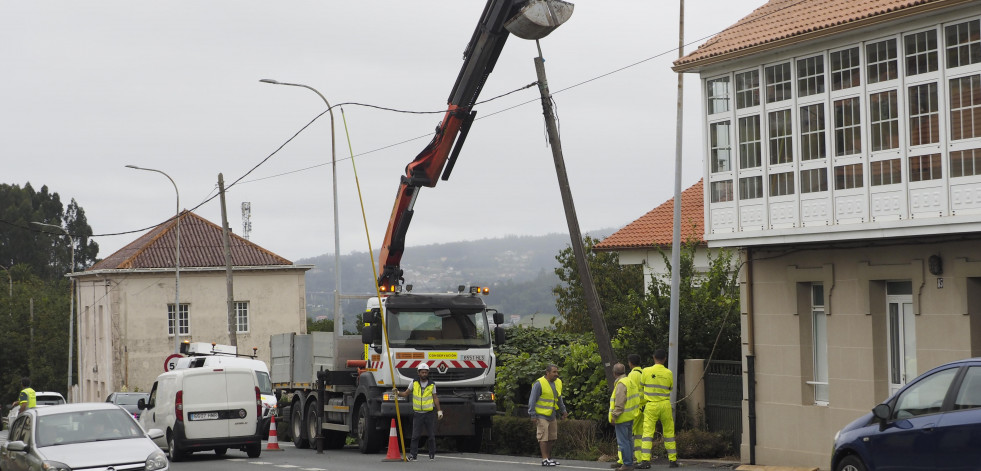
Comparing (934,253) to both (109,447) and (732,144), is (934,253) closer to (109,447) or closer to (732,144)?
(732,144)

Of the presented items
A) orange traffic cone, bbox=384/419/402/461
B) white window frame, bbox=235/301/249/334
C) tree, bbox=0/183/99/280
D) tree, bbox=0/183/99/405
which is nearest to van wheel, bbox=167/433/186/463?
orange traffic cone, bbox=384/419/402/461

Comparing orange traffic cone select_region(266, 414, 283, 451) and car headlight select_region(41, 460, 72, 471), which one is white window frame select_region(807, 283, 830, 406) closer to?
car headlight select_region(41, 460, 72, 471)

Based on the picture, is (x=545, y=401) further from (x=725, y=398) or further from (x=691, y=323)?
(x=691, y=323)

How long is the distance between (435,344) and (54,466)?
9.70m

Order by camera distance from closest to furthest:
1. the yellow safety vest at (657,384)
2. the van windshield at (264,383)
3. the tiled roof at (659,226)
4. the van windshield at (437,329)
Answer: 1. the yellow safety vest at (657,384)
2. the van windshield at (437,329)
3. the van windshield at (264,383)
4. the tiled roof at (659,226)

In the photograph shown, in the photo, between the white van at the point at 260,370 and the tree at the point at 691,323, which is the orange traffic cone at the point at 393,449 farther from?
the white van at the point at 260,370

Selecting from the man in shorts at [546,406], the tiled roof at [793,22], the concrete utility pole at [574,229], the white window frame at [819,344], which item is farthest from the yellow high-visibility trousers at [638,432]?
the tiled roof at [793,22]

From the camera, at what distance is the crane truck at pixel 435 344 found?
23328mm

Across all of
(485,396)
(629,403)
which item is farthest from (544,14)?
(485,396)

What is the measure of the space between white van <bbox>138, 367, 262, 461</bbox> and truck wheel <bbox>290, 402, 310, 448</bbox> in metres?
3.58

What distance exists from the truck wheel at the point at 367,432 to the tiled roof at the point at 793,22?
878 cm

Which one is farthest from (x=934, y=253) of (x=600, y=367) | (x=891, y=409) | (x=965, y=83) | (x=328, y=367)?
(x=328, y=367)

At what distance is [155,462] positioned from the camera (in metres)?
15.3

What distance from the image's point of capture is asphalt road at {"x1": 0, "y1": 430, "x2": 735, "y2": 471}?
19.7 metres
